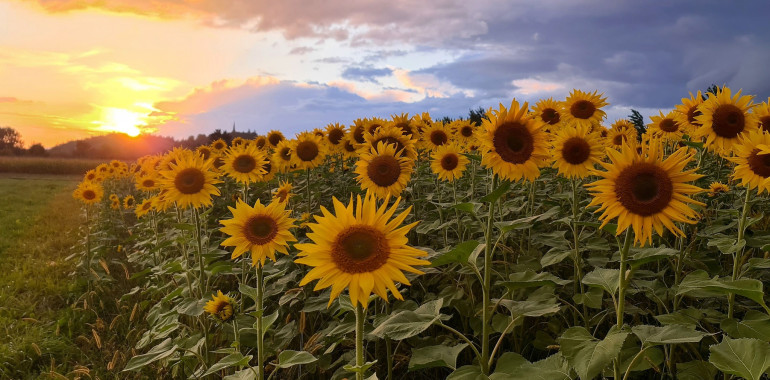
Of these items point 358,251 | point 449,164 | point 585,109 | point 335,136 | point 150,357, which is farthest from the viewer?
point 335,136

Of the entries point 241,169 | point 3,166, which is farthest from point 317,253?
point 3,166

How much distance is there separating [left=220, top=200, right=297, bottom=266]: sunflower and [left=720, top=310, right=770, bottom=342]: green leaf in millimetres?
2607

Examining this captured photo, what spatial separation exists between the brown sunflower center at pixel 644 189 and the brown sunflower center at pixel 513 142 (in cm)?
84

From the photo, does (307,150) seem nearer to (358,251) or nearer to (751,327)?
(358,251)

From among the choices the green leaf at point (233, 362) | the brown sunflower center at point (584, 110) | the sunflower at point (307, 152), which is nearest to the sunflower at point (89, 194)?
the sunflower at point (307, 152)

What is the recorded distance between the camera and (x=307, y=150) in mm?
6785

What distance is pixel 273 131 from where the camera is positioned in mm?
9164

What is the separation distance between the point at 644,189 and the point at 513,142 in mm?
995

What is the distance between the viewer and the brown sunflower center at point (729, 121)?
176 inches

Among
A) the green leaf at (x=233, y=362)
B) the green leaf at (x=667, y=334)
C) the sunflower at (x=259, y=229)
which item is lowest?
the green leaf at (x=233, y=362)

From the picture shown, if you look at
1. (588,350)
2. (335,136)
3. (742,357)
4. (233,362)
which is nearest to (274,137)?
(335,136)

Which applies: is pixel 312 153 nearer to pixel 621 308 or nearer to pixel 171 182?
pixel 171 182

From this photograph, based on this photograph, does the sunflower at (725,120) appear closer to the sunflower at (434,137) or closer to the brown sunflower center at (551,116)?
the brown sunflower center at (551,116)

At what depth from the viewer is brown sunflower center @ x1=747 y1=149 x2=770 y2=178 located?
10.8ft
